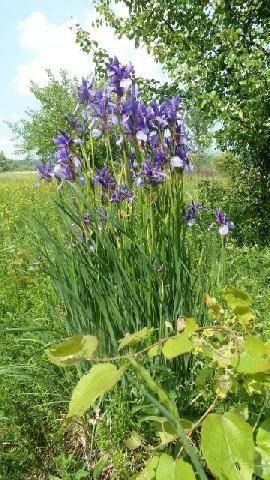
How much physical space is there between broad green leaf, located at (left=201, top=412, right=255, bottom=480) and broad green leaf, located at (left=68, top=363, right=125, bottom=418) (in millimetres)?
262

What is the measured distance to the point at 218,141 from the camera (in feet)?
21.3

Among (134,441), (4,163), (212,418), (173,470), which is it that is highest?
(212,418)

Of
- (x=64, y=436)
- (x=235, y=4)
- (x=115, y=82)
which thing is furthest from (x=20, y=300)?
(x=235, y=4)

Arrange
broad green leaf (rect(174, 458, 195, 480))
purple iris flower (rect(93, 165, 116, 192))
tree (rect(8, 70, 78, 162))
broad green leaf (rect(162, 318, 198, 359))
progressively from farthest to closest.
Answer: tree (rect(8, 70, 78, 162)) → purple iris flower (rect(93, 165, 116, 192)) → broad green leaf (rect(162, 318, 198, 359)) → broad green leaf (rect(174, 458, 195, 480))

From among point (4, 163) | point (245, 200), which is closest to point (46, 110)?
point (245, 200)

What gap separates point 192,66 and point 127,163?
4213 millimetres

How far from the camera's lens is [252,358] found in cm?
106

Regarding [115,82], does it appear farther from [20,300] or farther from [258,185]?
[258,185]

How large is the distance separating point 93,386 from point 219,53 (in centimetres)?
592

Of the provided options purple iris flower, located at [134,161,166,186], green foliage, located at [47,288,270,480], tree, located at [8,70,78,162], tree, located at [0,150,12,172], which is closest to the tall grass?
purple iris flower, located at [134,161,166,186]

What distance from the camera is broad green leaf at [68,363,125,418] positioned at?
0.87 metres

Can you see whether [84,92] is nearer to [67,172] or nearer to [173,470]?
[67,172]

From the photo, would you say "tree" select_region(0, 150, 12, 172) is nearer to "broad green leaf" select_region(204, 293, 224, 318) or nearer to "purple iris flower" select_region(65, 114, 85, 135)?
"purple iris flower" select_region(65, 114, 85, 135)

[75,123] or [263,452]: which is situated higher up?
[75,123]
